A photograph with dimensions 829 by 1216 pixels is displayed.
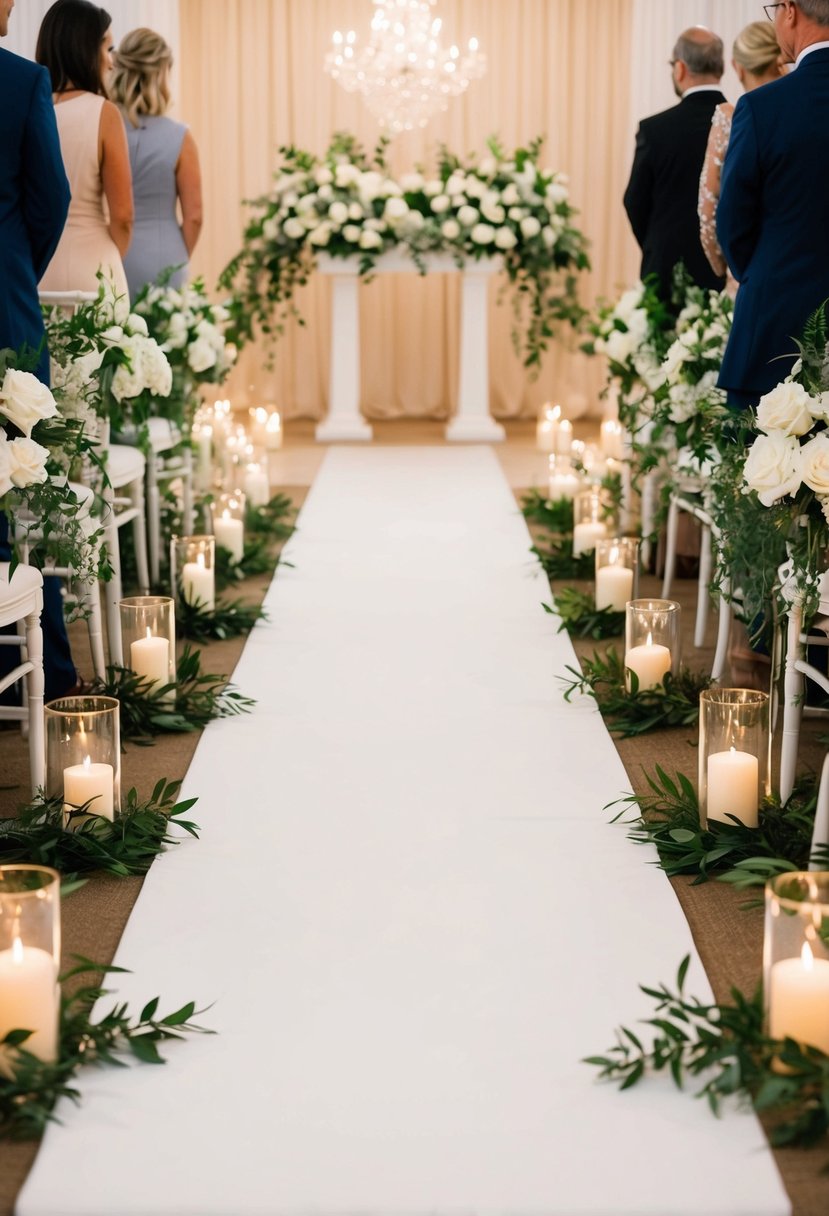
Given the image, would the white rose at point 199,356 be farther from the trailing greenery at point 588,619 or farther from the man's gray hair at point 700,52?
the man's gray hair at point 700,52

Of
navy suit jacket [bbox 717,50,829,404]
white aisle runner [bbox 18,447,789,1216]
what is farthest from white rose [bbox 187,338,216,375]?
navy suit jacket [bbox 717,50,829,404]

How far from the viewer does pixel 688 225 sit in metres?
5.52

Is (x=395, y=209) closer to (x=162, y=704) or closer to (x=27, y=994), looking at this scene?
(x=162, y=704)

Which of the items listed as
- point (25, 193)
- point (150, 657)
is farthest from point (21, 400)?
point (150, 657)

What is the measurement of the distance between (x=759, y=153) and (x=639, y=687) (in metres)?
1.31

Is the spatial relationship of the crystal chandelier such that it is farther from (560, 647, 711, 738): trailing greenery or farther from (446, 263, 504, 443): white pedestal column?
(560, 647, 711, 738): trailing greenery

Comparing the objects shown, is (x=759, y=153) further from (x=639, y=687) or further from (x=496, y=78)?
(x=496, y=78)

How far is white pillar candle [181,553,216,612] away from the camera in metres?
4.58

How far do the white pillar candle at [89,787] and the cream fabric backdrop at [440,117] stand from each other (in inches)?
301

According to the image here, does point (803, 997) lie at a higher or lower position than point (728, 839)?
higher

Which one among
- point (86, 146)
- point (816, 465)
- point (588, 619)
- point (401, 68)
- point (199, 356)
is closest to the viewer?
point (816, 465)

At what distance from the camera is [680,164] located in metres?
5.48

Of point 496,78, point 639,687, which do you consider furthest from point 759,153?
point 496,78

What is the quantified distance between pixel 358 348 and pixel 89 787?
21.3ft
